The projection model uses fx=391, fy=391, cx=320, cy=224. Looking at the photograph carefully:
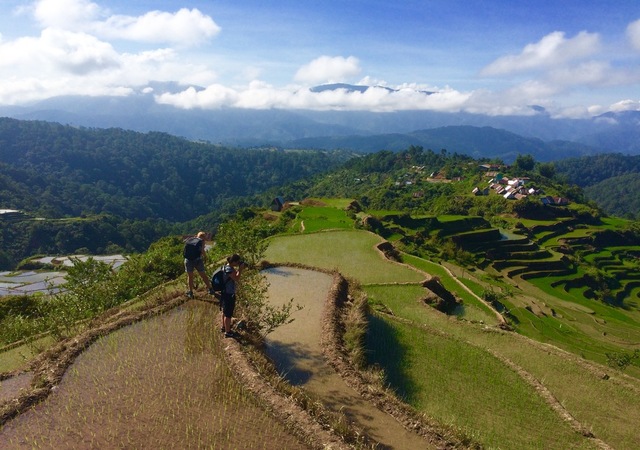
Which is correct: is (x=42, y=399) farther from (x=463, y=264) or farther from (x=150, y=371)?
(x=463, y=264)

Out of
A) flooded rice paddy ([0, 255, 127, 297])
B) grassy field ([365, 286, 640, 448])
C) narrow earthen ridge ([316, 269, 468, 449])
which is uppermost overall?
narrow earthen ridge ([316, 269, 468, 449])

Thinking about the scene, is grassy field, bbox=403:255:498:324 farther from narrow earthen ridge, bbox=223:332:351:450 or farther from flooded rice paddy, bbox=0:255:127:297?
flooded rice paddy, bbox=0:255:127:297

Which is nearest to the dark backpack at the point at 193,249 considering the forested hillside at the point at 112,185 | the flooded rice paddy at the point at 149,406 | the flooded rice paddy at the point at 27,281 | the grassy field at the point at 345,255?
the flooded rice paddy at the point at 149,406

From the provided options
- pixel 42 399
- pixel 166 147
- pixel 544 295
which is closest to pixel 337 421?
pixel 42 399

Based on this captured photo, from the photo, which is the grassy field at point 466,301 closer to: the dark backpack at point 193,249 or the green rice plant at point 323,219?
the green rice plant at point 323,219

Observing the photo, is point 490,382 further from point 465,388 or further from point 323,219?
point 323,219

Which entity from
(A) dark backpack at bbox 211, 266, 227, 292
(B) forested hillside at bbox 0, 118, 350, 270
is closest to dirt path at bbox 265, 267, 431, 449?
(A) dark backpack at bbox 211, 266, 227, 292

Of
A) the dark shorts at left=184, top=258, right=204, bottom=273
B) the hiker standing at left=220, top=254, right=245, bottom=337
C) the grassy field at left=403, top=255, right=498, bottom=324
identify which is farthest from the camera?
the grassy field at left=403, top=255, right=498, bottom=324
